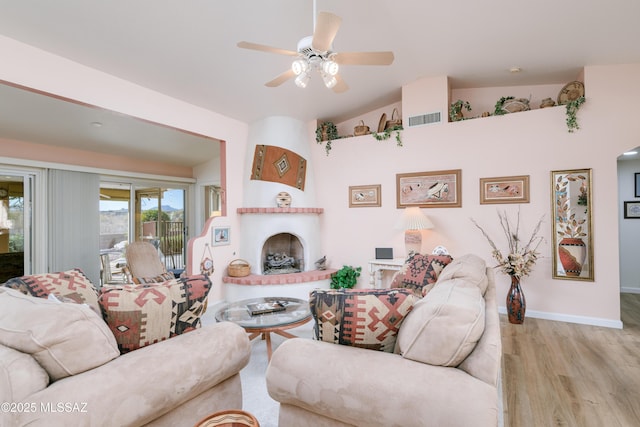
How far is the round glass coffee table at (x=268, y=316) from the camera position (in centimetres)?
241

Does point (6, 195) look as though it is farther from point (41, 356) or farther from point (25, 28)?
point (41, 356)

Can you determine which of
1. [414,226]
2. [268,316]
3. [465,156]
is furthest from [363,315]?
[465,156]

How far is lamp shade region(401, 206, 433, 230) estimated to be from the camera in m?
4.07

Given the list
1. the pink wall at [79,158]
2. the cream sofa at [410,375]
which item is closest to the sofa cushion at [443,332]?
the cream sofa at [410,375]

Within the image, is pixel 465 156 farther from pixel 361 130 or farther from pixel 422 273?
pixel 422 273

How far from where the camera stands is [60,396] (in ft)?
3.45

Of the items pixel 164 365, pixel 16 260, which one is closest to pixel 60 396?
pixel 164 365

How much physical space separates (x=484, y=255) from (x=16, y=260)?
6.37m

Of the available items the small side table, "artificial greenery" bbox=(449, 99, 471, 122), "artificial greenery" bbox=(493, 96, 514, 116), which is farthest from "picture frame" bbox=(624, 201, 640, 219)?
the small side table

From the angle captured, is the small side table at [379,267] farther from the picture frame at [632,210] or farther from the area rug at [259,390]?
the picture frame at [632,210]

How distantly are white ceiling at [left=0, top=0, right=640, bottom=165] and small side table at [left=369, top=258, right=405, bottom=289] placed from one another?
2.39 m

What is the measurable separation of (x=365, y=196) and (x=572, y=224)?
8.38 feet

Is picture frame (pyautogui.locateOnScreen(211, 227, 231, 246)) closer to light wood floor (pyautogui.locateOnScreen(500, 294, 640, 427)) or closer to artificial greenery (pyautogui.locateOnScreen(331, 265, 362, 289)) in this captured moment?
artificial greenery (pyautogui.locateOnScreen(331, 265, 362, 289))

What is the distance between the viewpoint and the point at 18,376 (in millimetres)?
1024
